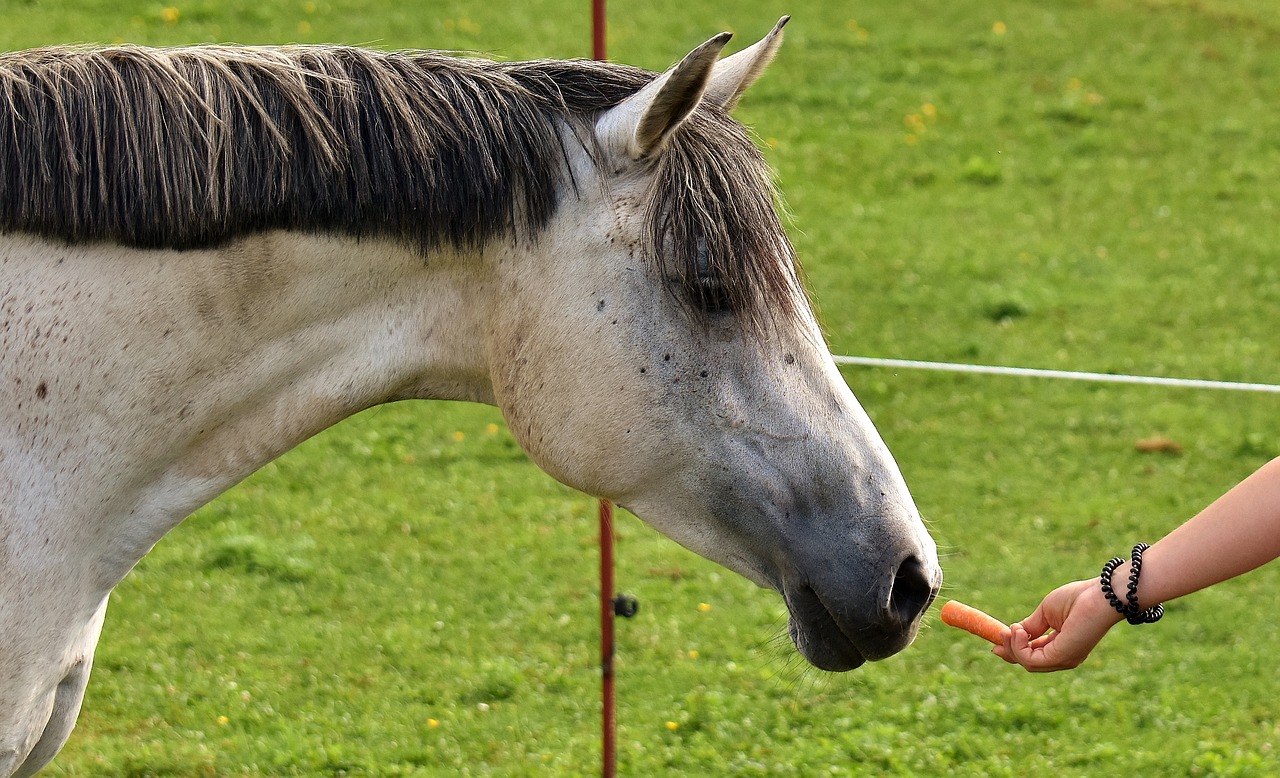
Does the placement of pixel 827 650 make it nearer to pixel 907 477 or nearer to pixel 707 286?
pixel 707 286

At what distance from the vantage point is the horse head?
2.18 metres

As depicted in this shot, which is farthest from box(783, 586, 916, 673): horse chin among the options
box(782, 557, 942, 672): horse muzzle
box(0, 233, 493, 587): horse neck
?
box(0, 233, 493, 587): horse neck

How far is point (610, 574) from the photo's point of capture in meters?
4.04

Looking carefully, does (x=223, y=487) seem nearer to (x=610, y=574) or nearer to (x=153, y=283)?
(x=153, y=283)

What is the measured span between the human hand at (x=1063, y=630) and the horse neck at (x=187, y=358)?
→ 113 cm

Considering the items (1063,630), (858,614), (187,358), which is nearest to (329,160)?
(187,358)

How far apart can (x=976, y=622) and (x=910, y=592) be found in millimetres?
438

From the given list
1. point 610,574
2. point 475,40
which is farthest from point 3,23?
point 610,574

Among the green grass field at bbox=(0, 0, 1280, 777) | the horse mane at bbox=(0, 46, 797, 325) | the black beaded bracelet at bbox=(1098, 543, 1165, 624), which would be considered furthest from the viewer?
the green grass field at bbox=(0, 0, 1280, 777)

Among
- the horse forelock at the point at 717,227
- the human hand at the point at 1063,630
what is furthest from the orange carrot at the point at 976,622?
the horse forelock at the point at 717,227

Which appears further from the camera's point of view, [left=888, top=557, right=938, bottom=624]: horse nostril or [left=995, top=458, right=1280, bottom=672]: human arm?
[left=888, top=557, right=938, bottom=624]: horse nostril

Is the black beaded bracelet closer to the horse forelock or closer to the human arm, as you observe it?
the human arm

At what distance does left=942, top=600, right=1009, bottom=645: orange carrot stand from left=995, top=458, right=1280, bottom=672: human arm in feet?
0.35

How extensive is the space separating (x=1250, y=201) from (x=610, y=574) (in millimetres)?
7131
